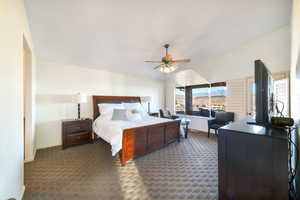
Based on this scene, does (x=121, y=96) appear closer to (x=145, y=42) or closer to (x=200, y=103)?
(x=145, y=42)

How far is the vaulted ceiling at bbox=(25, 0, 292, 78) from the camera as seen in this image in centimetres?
221

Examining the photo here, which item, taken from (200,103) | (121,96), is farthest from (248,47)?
(121,96)

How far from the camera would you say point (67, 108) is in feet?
12.1

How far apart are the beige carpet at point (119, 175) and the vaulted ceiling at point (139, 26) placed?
2530mm

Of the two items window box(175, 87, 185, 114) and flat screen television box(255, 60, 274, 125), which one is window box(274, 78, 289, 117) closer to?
flat screen television box(255, 60, 274, 125)

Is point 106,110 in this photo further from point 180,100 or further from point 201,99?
point 201,99

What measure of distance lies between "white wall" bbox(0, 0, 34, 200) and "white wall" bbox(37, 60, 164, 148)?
6.44ft

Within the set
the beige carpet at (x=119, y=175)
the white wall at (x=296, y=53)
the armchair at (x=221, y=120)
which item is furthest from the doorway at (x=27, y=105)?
the armchair at (x=221, y=120)

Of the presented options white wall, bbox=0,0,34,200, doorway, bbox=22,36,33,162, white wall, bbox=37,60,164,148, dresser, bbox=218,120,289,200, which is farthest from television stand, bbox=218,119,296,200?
white wall, bbox=37,60,164,148

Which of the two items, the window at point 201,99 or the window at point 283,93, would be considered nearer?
the window at point 283,93

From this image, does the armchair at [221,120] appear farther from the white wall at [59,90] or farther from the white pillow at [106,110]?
the white wall at [59,90]

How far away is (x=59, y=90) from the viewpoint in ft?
11.7

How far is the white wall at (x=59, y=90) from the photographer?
3.31m

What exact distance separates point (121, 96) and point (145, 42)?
7.27ft
